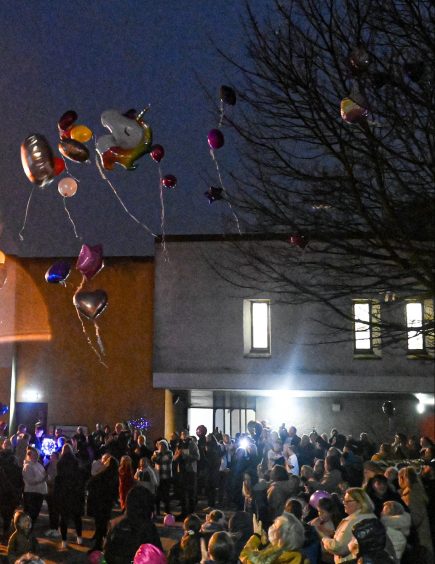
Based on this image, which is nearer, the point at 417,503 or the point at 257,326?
the point at 417,503

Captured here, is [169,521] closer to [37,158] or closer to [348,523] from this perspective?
[37,158]

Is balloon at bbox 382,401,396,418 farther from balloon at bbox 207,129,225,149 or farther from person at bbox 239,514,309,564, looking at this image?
person at bbox 239,514,309,564

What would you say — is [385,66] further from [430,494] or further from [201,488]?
[201,488]

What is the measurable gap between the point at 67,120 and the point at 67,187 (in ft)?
6.82

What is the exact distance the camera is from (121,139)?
1182 centimetres

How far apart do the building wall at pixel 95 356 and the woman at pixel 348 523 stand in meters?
16.0

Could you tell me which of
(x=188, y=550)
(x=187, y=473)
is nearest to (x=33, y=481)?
(x=187, y=473)

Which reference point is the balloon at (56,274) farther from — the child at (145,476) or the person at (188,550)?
Answer: the person at (188,550)

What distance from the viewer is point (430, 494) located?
31.1ft

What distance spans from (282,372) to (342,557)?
52.2ft

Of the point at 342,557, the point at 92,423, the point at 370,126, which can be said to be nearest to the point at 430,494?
the point at 342,557

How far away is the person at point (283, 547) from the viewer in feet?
18.9

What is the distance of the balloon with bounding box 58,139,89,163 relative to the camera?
12.2 metres

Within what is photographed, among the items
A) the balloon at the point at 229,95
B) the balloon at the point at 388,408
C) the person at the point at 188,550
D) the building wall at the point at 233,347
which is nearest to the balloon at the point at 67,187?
the balloon at the point at 229,95
